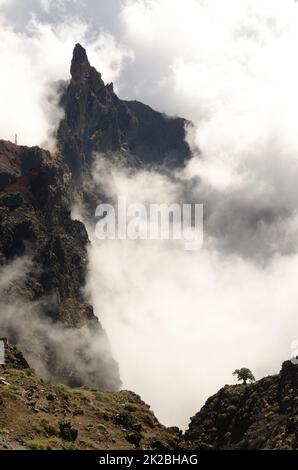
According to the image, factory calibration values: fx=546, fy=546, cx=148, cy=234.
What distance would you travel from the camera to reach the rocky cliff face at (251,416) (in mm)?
80969

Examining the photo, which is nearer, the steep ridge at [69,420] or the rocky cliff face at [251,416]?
the steep ridge at [69,420]

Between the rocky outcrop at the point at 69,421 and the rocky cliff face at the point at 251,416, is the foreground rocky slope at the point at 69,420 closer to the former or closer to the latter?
the rocky outcrop at the point at 69,421

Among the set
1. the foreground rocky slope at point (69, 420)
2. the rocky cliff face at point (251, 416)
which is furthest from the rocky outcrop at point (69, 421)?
the rocky cliff face at point (251, 416)

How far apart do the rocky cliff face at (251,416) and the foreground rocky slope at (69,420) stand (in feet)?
42.9

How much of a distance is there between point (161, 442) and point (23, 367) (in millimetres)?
33489

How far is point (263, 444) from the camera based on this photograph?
77.2 m

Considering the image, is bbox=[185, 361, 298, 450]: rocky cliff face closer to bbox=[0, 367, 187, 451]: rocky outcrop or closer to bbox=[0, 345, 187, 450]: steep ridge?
bbox=[0, 367, 187, 451]: rocky outcrop

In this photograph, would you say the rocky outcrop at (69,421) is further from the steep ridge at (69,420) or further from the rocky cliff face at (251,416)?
the rocky cliff face at (251,416)

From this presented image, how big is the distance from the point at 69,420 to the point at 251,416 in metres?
53.2

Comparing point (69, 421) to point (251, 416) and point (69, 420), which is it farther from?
point (251, 416)

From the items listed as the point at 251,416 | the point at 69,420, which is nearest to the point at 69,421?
the point at 69,420
